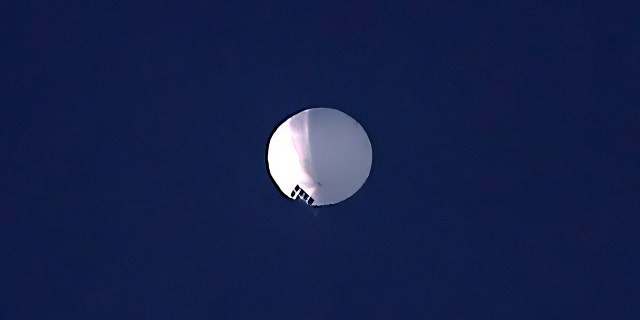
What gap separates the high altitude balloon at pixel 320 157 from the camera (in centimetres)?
159

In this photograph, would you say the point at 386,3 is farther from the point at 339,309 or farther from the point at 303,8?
the point at 339,309

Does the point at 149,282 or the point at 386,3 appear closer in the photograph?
the point at 149,282

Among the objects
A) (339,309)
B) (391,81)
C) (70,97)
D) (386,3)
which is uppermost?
(386,3)

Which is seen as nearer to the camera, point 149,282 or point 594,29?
point 149,282

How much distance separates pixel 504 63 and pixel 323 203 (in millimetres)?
486

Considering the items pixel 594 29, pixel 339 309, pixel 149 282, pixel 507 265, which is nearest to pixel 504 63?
pixel 594 29

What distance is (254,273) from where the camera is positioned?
1.60m

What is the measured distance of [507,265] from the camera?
164 cm

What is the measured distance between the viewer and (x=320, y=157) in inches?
62.6

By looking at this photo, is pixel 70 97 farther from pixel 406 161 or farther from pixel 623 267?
pixel 623 267

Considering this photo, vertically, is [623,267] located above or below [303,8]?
below

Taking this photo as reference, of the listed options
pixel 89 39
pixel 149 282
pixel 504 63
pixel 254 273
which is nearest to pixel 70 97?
pixel 89 39

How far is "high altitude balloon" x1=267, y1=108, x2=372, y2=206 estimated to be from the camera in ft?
5.23

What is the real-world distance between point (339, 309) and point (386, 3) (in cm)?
64
